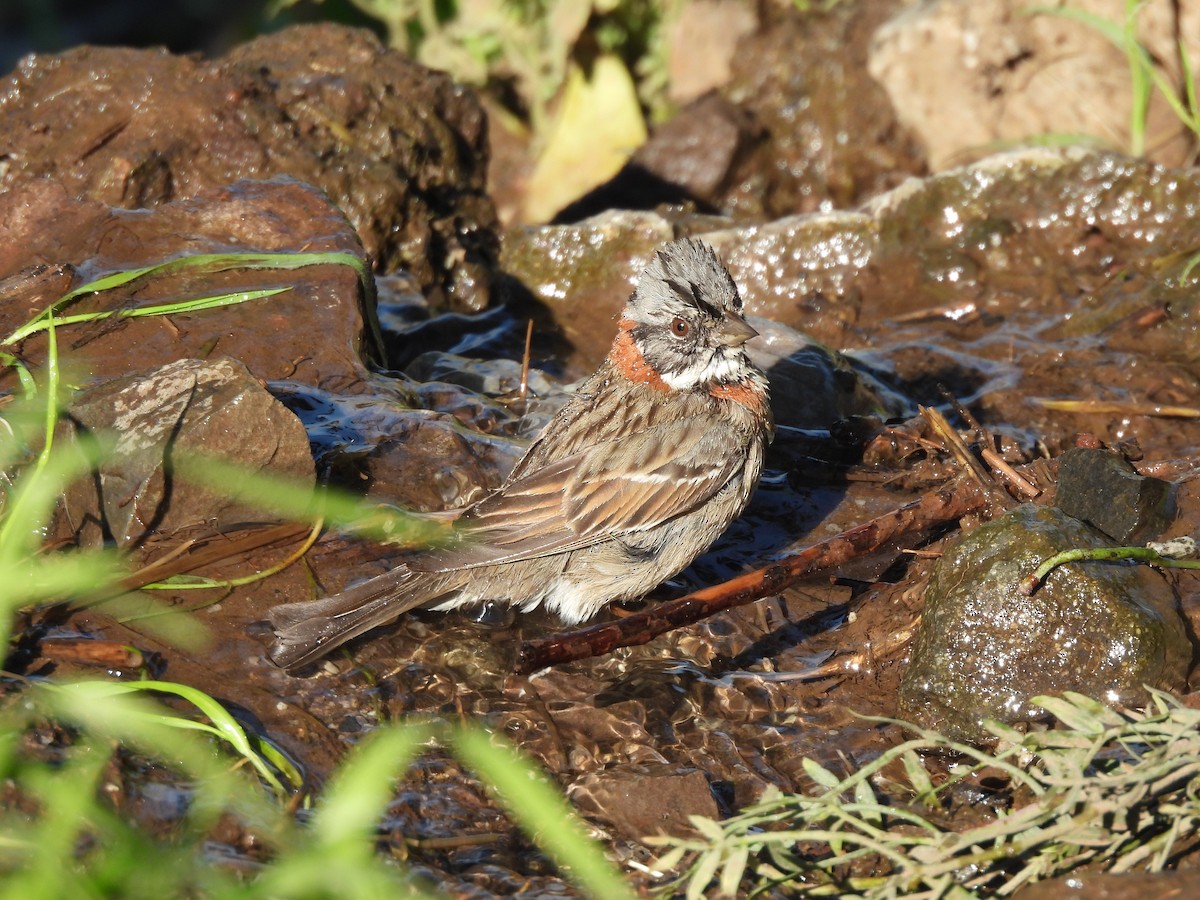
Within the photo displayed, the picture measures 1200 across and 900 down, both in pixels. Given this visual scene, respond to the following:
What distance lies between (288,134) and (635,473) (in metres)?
3.40

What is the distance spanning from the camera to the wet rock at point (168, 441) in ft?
14.3

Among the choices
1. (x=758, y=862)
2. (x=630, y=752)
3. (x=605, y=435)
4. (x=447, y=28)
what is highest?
(x=447, y=28)

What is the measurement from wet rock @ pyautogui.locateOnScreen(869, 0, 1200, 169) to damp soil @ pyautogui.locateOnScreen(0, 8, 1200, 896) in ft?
1.72

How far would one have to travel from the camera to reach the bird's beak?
5.18 metres

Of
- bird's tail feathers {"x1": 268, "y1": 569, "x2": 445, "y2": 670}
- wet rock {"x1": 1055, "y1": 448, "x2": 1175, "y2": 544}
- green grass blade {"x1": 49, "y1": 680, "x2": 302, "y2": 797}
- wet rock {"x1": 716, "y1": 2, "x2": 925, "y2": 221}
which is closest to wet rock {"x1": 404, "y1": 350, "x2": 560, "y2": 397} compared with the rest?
bird's tail feathers {"x1": 268, "y1": 569, "x2": 445, "y2": 670}

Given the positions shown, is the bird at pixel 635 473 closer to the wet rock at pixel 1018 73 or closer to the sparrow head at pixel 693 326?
the sparrow head at pixel 693 326

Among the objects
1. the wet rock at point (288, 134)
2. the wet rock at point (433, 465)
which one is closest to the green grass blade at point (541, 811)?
the wet rock at point (433, 465)

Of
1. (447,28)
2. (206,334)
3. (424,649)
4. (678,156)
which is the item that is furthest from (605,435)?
(447,28)

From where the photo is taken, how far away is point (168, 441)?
4.39 m

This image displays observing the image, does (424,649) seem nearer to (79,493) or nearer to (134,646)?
(134,646)

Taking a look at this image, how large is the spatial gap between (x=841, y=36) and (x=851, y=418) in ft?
15.6

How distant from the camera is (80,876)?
3.00 m

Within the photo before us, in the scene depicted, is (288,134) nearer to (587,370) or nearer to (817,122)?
(587,370)

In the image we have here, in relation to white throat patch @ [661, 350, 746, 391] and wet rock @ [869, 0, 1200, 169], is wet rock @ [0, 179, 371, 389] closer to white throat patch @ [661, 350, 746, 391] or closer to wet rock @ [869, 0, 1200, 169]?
white throat patch @ [661, 350, 746, 391]
